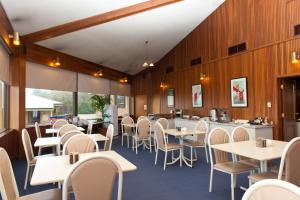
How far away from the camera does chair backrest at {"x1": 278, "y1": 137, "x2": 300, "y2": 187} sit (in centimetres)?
228

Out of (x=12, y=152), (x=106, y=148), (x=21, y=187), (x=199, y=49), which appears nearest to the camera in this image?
(x=21, y=187)

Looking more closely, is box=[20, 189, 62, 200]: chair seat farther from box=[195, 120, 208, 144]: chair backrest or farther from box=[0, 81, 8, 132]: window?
box=[0, 81, 8, 132]: window

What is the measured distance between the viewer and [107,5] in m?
4.73

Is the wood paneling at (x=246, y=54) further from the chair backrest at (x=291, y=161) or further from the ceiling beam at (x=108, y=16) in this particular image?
the chair backrest at (x=291, y=161)

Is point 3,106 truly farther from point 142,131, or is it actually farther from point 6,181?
point 6,181

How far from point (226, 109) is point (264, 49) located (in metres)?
2.05

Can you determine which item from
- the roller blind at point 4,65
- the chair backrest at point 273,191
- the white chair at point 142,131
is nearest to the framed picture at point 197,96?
the white chair at point 142,131

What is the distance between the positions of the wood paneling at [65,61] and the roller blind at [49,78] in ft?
0.57

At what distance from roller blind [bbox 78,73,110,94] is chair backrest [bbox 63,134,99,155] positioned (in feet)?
17.1

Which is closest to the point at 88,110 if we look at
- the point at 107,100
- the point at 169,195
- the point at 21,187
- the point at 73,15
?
the point at 107,100

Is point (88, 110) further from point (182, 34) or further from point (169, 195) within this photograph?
point (169, 195)

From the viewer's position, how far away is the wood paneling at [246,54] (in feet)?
17.7

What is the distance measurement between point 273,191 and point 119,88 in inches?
392

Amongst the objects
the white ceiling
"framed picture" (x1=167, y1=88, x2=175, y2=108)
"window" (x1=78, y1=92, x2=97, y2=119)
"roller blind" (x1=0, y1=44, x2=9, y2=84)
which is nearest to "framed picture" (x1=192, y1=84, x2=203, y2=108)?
"framed picture" (x1=167, y1=88, x2=175, y2=108)
